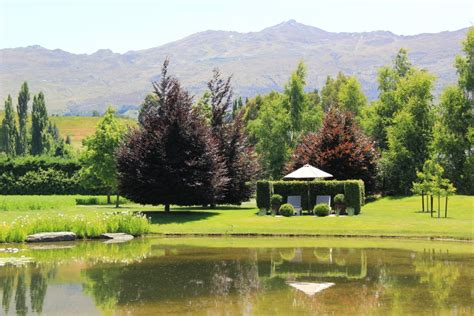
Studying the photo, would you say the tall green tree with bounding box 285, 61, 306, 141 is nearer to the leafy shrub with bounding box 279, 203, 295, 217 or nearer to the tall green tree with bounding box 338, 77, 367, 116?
the tall green tree with bounding box 338, 77, 367, 116

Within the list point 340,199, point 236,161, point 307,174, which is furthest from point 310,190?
point 236,161

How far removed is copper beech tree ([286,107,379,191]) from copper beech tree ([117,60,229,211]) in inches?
536

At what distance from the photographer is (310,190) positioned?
150ft

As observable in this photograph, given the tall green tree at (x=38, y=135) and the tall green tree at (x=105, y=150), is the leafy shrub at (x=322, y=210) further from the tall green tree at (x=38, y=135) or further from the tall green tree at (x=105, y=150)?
the tall green tree at (x=38, y=135)

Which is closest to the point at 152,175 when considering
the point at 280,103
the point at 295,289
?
the point at 295,289

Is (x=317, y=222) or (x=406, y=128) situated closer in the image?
(x=317, y=222)

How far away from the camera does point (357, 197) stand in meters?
44.0

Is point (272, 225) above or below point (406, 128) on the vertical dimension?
below

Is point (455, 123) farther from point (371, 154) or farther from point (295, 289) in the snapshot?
point (295, 289)

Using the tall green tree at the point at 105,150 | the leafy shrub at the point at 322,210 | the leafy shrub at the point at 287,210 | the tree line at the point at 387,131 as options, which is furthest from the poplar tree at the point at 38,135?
the leafy shrub at the point at 322,210

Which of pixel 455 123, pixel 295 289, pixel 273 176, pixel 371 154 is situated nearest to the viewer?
pixel 295 289

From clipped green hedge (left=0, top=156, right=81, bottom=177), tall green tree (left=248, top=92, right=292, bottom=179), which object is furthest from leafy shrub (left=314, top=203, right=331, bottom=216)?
clipped green hedge (left=0, top=156, right=81, bottom=177)

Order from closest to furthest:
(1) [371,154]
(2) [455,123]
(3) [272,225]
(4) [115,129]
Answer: (3) [272,225]
(1) [371,154]
(4) [115,129]
(2) [455,123]

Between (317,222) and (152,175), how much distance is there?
11.2 meters
